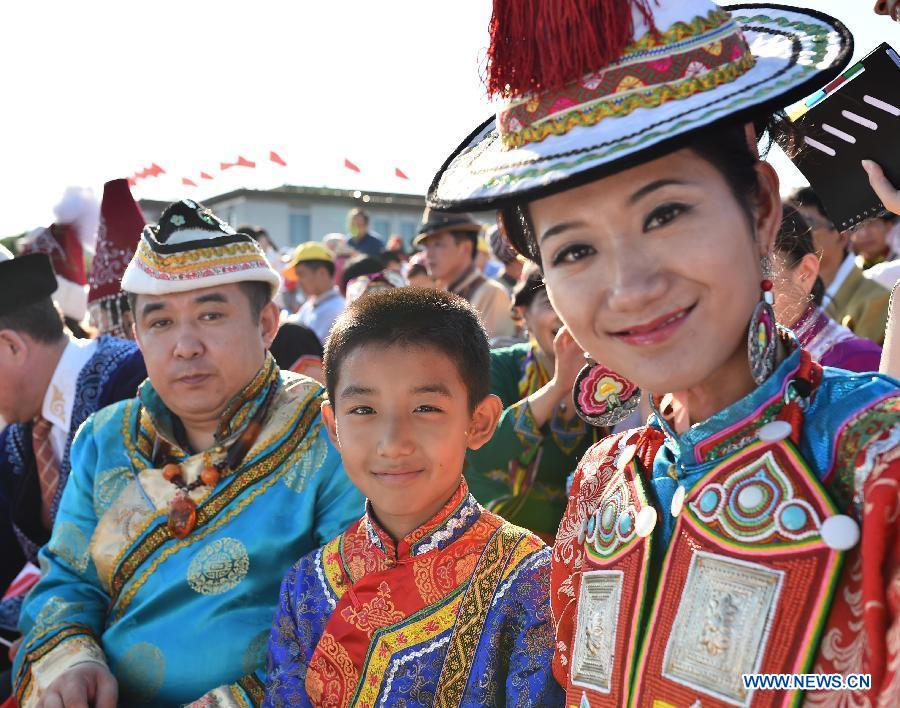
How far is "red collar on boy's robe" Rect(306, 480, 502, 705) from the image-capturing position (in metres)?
2.04

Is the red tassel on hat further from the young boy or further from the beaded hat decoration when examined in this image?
the beaded hat decoration

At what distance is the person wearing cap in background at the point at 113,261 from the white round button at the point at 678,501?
150 inches

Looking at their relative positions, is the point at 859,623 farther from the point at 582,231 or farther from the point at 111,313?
the point at 111,313

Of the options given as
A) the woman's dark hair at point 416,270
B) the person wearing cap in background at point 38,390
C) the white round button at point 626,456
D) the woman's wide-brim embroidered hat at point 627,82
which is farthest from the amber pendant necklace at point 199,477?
the woman's dark hair at point 416,270

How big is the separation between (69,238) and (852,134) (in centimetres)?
589

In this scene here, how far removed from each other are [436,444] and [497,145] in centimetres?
82

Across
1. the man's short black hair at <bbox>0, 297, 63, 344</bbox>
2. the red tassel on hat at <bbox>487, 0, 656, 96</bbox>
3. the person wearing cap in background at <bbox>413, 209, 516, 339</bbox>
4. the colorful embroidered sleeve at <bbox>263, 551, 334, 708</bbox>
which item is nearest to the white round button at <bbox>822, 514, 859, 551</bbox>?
the red tassel on hat at <bbox>487, 0, 656, 96</bbox>

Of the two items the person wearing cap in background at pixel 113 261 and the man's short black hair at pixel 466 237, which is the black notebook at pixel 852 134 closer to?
the person wearing cap in background at pixel 113 261

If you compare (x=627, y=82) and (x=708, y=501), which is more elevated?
(x=627, y=82)

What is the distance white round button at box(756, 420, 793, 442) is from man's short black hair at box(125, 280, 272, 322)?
202 centimetres

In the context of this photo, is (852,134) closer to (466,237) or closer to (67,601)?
(67,601)

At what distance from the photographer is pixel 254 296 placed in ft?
9.90

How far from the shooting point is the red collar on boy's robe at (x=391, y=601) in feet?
6.68

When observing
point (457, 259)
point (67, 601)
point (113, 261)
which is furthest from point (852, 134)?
point (457, 259)
